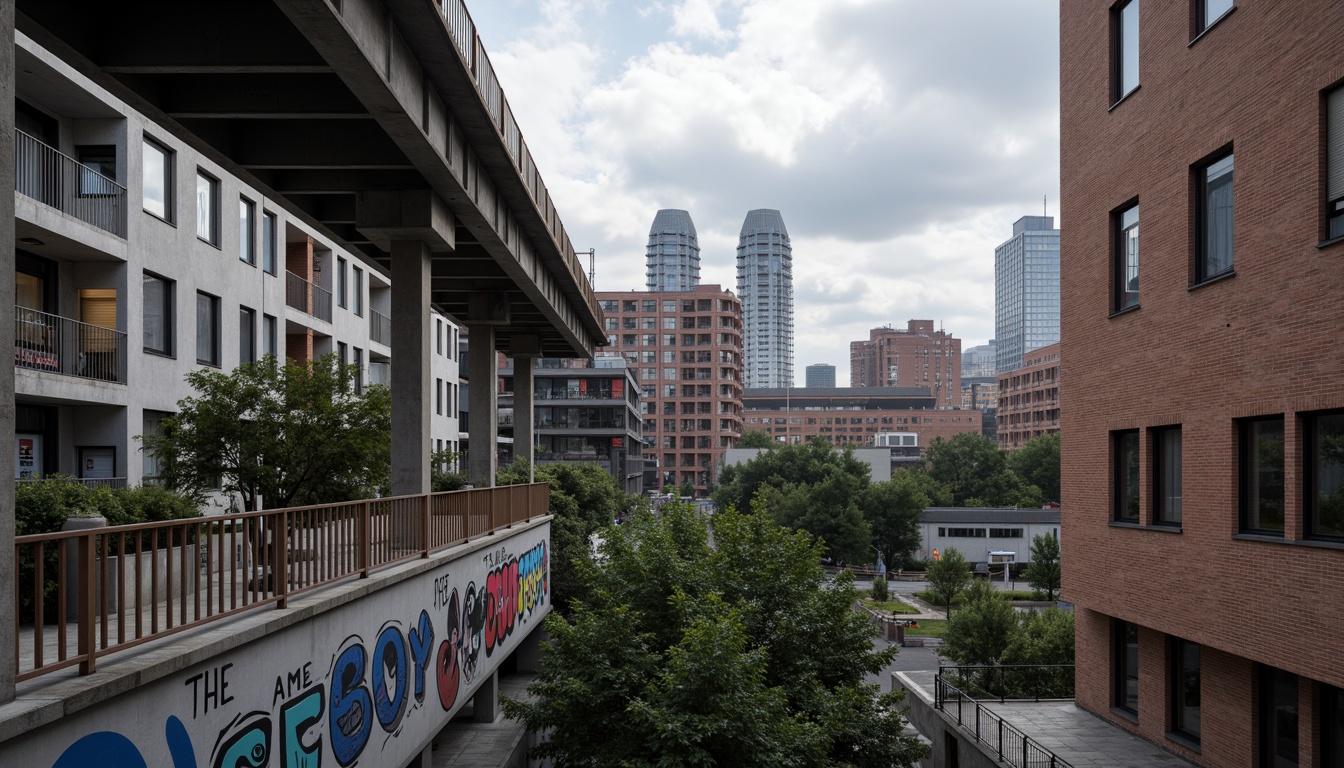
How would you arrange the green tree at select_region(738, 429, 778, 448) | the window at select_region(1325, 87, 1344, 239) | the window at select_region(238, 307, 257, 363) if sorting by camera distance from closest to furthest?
the window at select_region(1325, 87, 1344, 239) < the window at select_region(238, 307, 257, 363) < the green tree at select_region(738, 429, 778, 448)

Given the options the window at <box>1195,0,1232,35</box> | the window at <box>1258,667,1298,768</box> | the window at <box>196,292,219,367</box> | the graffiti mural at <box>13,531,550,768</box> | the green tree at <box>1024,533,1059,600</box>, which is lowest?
the green tree at <box>1024,533,1059,600</box>

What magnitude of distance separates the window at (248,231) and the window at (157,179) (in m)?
4.70

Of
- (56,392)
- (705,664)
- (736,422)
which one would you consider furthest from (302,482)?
(736,422)

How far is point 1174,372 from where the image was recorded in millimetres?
16969

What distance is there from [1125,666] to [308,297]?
30009mm

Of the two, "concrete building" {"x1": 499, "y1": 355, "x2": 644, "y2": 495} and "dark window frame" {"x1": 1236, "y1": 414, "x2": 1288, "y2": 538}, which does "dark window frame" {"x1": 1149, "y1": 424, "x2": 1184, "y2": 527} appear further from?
"concrete building" {"x1": 499, "y1": 355, "x2": 644, "y2": 495}

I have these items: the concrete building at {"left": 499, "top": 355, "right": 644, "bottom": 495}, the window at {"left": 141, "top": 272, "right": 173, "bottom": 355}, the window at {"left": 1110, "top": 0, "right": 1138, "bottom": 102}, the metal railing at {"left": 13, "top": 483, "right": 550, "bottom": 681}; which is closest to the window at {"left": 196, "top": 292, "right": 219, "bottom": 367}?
the window at {"left": 141, "top": 272, "right": 173, "bottom": 355}

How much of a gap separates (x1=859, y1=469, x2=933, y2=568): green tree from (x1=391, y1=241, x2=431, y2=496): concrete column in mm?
58650

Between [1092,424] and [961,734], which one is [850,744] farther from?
[1092,424]

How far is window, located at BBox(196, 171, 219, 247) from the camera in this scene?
28.5m

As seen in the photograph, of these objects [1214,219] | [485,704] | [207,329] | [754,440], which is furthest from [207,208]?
[754,440]

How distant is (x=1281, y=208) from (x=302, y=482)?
17.2 metres

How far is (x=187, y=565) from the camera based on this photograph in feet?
38.2

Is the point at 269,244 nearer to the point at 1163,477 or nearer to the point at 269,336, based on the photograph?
the point at 269,336
